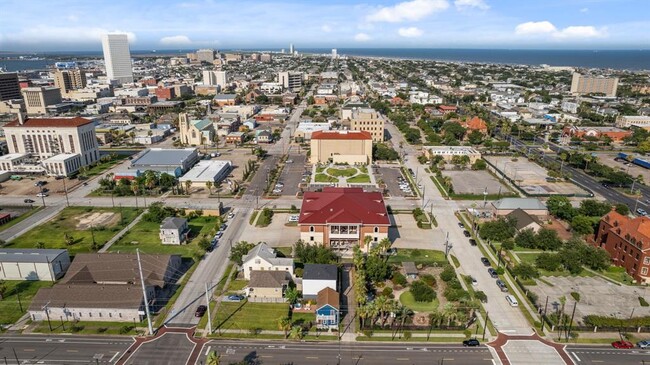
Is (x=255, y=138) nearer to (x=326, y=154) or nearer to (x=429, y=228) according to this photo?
(x=326, y=154)

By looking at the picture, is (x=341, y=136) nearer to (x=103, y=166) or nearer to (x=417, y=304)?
(x=103, y=166)

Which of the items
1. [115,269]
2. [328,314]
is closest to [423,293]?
[328,314]

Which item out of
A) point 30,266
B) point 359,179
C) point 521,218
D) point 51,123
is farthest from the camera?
point 51,123

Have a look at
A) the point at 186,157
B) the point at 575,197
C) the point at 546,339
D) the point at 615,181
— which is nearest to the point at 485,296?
the point at 546,339

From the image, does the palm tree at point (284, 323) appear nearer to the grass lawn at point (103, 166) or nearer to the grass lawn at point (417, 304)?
the grass lawn at point (417, 304)

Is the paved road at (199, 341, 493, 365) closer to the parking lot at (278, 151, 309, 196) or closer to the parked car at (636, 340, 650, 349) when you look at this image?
the parked car at (636, 340, 650, 349)

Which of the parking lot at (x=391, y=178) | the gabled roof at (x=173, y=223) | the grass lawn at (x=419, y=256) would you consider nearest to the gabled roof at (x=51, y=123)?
the gabled roof at (x=173, y=223)
